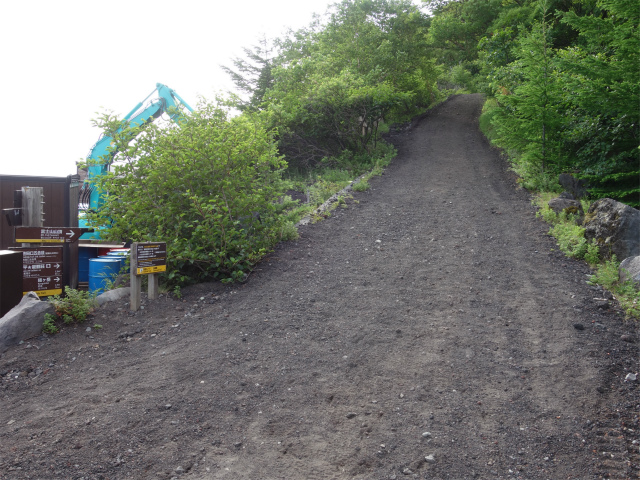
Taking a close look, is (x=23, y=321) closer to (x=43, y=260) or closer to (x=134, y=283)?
(x=43, y=260)

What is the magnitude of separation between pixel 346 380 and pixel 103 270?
4.60m

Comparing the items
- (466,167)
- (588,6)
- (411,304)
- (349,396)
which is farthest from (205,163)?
(588,6)

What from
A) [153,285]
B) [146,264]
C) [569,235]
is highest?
[569,235]

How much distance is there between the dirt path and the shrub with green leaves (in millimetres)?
471

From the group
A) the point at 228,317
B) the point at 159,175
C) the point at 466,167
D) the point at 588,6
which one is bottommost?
the point at 228,317

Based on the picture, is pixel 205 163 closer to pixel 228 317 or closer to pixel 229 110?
pixel 229 110

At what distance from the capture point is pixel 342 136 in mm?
16219

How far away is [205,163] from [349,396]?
13.9ft

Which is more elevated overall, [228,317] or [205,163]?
[205,163]

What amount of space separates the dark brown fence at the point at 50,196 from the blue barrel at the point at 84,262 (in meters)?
2.20

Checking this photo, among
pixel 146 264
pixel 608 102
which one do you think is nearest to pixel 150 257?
pixel 146 264

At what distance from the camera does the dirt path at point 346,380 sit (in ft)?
10.7

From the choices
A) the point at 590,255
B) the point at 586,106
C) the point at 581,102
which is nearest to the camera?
the point at 590,255

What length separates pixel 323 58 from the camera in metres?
18.6
